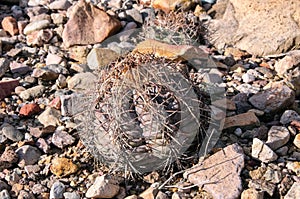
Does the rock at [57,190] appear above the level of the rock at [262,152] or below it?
below

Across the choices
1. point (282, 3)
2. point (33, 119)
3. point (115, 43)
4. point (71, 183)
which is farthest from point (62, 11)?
point (71, 183)

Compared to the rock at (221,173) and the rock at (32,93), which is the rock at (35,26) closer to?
the rock at (32,93)

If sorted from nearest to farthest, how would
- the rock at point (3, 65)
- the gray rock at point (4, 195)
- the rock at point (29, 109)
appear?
the gray rock at point (4, 195) → the rock at point (29, 109) → the rock at point (3, 65)

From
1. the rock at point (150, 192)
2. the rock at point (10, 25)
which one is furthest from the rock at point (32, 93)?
the rock at point (150, 192)

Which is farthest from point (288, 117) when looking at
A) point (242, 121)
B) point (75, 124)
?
point (75, 124)

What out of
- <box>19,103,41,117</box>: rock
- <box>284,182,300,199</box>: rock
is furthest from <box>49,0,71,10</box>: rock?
<box>284,182,300,199</box>: rock

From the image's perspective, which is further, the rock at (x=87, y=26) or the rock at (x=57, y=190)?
the rock at (x=87, y=26)
